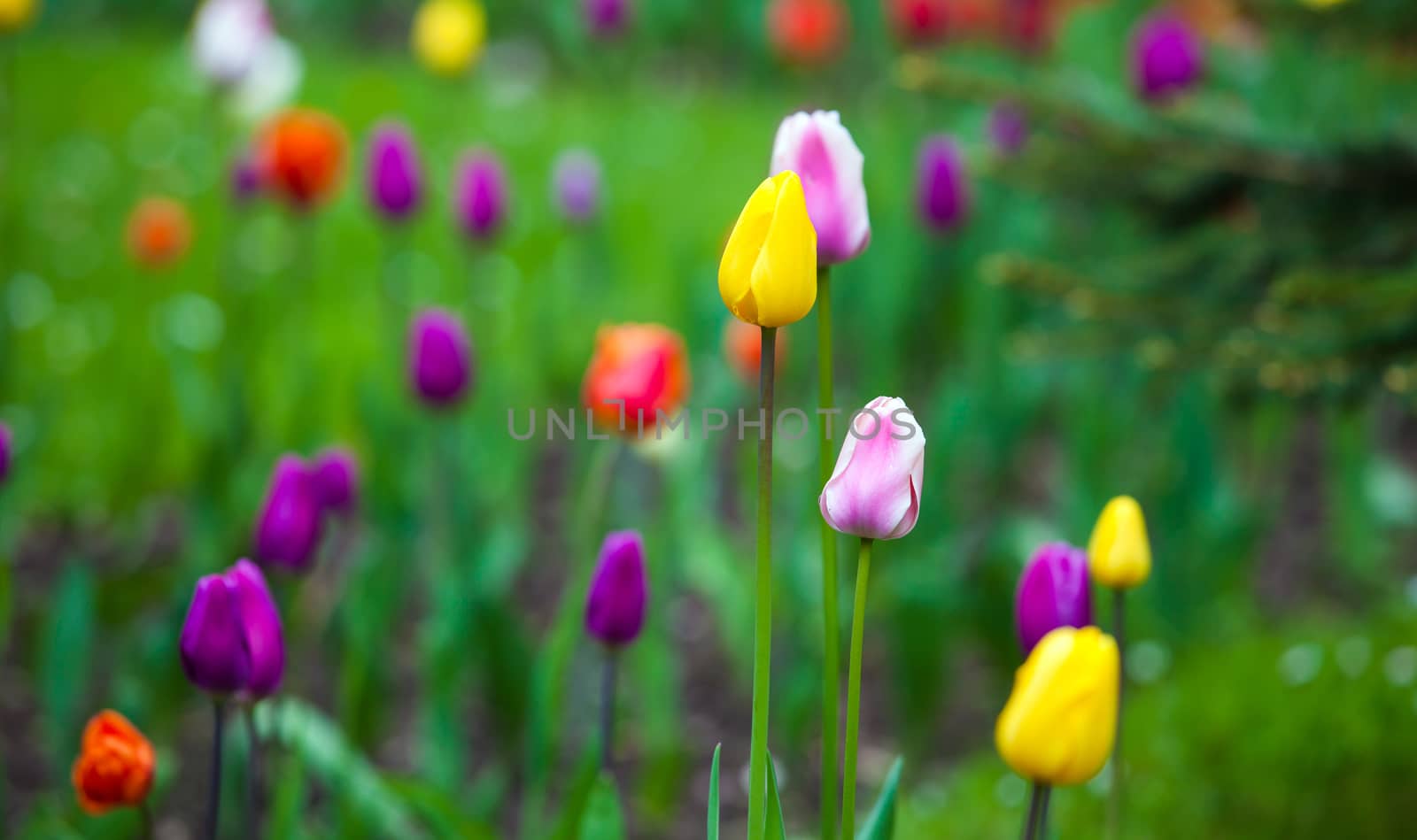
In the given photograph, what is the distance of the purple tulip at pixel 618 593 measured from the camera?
986 millimetres

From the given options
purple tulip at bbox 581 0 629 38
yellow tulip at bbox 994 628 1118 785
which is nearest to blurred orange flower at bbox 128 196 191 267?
purple tulip at bbox 581 0 629 38

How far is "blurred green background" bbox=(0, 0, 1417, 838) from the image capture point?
4.75 ft

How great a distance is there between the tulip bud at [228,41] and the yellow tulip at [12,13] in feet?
0.94

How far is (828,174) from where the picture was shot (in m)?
0.82

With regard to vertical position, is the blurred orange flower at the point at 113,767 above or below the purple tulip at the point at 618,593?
below

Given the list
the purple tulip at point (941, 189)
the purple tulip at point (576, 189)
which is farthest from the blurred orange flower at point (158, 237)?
the purple tulip at point (941, 189)

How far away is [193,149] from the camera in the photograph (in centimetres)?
432

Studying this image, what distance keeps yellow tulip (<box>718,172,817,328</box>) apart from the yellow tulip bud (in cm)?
32

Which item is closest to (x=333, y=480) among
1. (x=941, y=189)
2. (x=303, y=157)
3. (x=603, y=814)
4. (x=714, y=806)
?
(x=603, y=814)

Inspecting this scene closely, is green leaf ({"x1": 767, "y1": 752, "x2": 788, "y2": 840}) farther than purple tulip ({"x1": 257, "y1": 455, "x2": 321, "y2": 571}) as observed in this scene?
No

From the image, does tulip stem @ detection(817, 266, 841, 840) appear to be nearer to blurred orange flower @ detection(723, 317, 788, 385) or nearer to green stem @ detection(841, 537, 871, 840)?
green stem @ detection(841, 537, 871, 840)

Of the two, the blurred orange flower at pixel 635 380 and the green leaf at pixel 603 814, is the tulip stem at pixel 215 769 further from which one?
the blurred orange flower at pixel 635 380

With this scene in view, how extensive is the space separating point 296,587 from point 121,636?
35 cm

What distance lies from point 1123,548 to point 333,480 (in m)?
0.84
